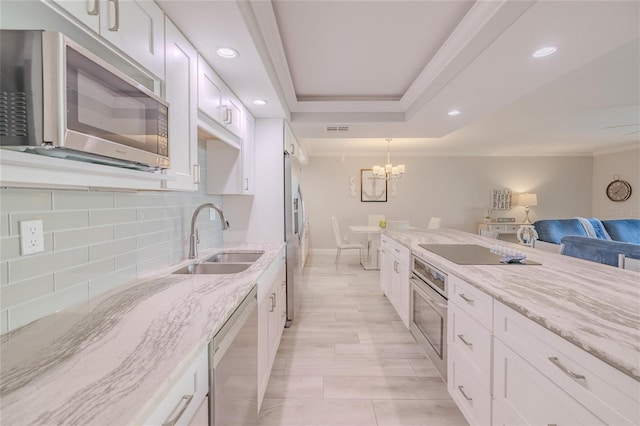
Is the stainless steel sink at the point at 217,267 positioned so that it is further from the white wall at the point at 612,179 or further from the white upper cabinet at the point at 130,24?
the white wall at the point at 612,179

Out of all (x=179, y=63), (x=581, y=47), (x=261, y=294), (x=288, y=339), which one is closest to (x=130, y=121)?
(x=179, y=63)

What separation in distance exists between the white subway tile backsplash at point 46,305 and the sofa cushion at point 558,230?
5.48m

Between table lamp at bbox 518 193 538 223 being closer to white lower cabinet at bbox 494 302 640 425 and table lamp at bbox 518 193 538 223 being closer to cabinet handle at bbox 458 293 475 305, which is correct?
cabinet handle at bbox 458 293 475 305

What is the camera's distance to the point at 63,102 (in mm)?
655

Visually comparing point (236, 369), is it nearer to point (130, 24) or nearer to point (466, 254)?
point (130, 24)

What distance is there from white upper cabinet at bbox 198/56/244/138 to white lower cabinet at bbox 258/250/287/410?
41.5 inches

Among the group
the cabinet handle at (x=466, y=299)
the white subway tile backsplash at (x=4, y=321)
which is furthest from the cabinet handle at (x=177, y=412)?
the cabinet handle at (x=466, y=299)

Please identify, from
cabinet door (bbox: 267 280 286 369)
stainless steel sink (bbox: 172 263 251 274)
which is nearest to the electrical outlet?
stainless steel sink (bbox: 172 263 251 274)

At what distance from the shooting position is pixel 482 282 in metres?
1.39

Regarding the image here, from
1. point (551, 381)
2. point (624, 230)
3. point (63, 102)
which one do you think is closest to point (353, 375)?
point (551, 381)

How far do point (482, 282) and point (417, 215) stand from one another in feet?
18.9

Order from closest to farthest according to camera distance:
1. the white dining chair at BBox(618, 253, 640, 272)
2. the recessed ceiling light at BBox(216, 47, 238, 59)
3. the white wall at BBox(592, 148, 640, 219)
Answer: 1. the recessed ceiling light at BBox(216, 47, 238, 59)
2. the white dining chair at BBox(618, 253, 640, 272)
3. the white wall at BBox(592, 148, 640, 219)

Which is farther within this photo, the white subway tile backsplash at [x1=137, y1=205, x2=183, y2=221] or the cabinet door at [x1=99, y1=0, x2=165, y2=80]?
the white subway tile backsplash at [x1=137, y1=205, x2=183, y2=221]

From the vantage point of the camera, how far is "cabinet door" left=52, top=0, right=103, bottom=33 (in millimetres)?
756
